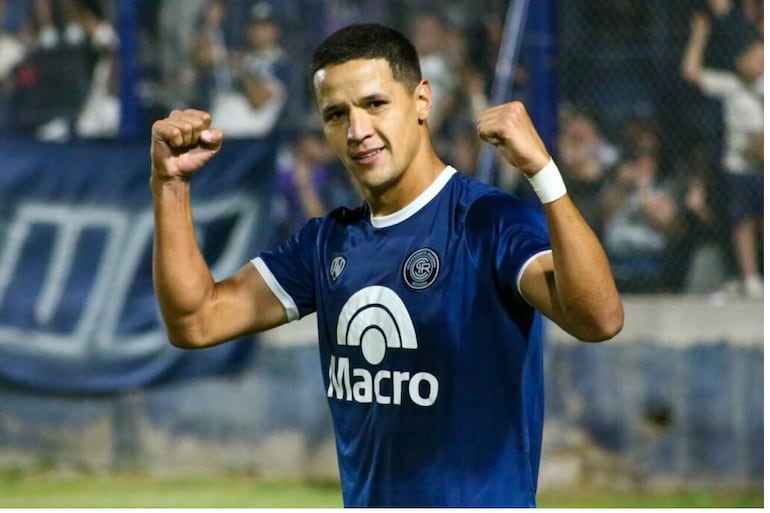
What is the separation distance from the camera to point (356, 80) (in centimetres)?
386

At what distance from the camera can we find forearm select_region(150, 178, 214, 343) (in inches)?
160

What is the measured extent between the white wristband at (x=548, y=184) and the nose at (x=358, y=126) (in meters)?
0.53

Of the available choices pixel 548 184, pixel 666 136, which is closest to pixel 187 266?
pixel 548 184

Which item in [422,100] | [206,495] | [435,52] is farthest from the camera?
[435,52]

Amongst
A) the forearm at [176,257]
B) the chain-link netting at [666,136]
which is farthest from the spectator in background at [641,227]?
the forearm at [176,257]

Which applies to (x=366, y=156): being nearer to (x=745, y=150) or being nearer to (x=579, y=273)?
(x=579, y=273)

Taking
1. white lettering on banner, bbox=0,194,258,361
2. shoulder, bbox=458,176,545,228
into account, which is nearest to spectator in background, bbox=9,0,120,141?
white lettering on banner, bbox=0,194,258,361

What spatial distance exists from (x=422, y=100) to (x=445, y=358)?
761 millimetres

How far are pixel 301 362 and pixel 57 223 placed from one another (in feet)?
5.58

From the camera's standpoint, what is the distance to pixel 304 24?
894 cm

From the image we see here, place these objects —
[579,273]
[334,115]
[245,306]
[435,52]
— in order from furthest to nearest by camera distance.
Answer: [435,52], [245,306], [334,115], [579,273]

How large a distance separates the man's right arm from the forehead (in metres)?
0.35

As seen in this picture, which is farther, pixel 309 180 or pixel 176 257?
pixel 309 180

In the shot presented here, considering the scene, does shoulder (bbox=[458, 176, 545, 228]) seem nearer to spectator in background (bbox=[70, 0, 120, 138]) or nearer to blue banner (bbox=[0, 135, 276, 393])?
blue banner (bbox=[0, 135, 276, 393])
